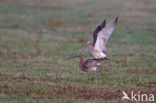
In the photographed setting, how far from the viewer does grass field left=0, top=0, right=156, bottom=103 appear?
9.62 metres

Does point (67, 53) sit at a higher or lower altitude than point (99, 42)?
lower

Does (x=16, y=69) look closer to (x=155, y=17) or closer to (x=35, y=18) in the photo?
(x=35, y=18)

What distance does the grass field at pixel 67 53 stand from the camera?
9.62 m

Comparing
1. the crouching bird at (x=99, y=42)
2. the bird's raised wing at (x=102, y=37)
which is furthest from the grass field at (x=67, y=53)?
the bird's raised wing at (x=102, y=37)

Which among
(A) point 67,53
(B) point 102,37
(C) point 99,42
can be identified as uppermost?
(B) point 102,37

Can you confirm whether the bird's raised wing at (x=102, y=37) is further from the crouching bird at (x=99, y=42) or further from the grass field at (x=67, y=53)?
the grass field at (x=67, y=53)

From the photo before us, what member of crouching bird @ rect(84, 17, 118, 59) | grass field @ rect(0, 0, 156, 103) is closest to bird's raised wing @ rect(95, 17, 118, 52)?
crouching bird @ rect(84, 17, 118, 59)

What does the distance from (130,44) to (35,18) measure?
8978 mm

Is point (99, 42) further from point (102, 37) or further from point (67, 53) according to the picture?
point (67, 53)

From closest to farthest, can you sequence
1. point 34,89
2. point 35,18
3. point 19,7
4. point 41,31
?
point 34,89, point 41,31, point 35,18, point 19,7

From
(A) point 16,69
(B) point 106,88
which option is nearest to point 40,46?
(A) point 16,69

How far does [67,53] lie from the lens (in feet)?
50.4

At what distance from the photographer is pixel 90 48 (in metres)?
11.8

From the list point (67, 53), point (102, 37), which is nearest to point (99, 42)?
point (102, 37)
